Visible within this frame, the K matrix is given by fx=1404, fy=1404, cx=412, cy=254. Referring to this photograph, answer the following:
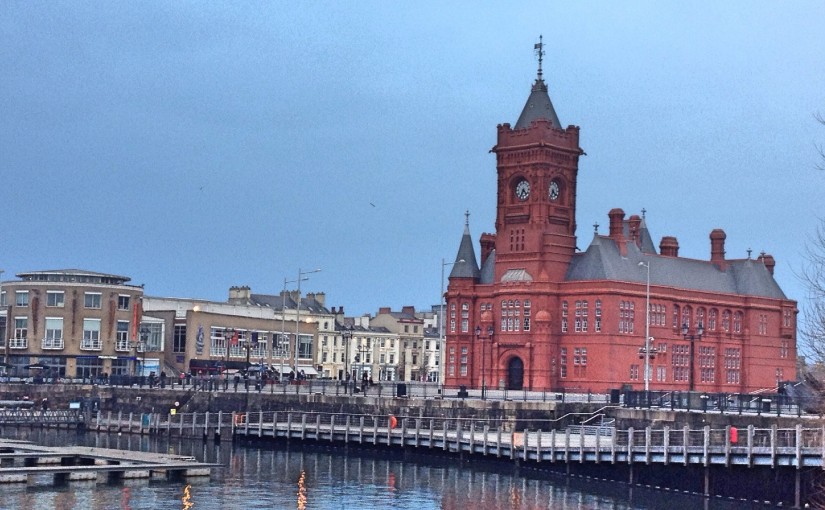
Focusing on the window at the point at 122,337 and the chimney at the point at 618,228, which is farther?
the window at the point at 122,337

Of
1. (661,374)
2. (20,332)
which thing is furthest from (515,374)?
(20,332)

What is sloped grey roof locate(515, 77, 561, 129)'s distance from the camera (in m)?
111

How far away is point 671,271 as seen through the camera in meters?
117

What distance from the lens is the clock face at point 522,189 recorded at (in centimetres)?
11106

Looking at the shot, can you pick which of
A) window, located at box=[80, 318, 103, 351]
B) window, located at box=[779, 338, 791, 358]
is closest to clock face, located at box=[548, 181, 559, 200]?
window, located at box=[779, 338, 791, 358]

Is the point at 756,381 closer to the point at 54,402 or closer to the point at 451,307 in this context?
the point at 451,307

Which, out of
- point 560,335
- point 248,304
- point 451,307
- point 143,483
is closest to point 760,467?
point 143,483

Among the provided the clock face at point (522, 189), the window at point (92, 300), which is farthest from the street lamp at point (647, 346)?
the window at point (92, 300)

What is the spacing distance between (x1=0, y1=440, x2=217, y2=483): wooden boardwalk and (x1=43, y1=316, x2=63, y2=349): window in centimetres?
5664

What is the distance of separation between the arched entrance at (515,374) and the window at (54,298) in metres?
43.3

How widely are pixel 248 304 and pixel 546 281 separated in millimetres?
68467

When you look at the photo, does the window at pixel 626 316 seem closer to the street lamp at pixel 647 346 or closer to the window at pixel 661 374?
the street lamp at pixel 647 346

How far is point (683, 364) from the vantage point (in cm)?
11381

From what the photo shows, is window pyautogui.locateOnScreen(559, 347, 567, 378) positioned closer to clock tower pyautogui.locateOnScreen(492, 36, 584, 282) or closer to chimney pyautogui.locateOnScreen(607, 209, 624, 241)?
clock tower pyautogui.locateOnScreen(492, 36, 584, 282)
